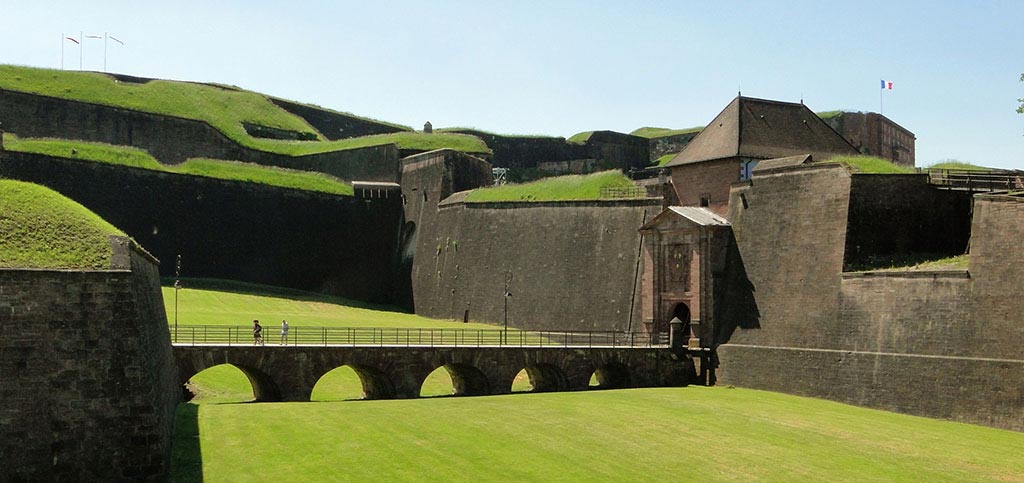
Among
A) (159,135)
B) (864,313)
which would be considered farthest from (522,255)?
(159,135)

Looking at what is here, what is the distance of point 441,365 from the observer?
113ft

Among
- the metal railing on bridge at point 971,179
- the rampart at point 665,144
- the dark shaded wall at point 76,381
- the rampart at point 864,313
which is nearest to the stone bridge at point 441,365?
the rampart at point 864,313

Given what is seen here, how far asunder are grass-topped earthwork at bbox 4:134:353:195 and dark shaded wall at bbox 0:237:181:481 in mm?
32817

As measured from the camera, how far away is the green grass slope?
760 inches

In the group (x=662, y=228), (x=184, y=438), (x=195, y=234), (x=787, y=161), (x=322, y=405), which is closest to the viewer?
(x=184, y=438)

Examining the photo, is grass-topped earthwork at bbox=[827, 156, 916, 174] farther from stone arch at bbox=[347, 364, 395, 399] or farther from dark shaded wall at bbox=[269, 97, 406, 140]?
dark shaded wall at bbox=[269, 97, 406, 140]

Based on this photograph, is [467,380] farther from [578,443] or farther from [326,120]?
[326,120]

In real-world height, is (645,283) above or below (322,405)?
above

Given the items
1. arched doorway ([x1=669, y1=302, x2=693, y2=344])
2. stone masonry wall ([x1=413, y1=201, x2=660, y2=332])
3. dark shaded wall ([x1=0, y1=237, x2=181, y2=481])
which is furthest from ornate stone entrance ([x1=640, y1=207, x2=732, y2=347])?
dark shaded wall ([x1=0, y1=237, x2=181, y2=481])

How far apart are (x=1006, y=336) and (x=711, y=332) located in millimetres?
11615

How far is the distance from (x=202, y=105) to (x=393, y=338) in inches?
1255

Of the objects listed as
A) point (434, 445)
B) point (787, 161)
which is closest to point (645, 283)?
point (787, 161)

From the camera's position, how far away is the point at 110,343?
62.5 ft

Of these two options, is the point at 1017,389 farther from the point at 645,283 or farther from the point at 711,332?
the point at 645,283
